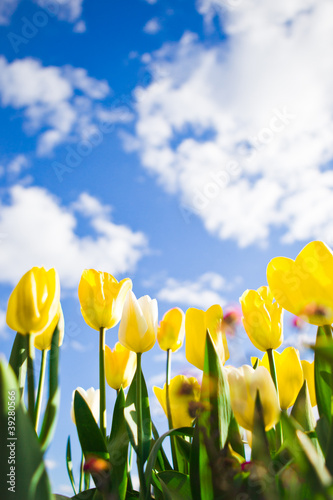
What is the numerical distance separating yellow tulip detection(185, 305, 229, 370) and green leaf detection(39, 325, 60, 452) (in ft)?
1.51

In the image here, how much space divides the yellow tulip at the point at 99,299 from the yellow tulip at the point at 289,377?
1.59 feet

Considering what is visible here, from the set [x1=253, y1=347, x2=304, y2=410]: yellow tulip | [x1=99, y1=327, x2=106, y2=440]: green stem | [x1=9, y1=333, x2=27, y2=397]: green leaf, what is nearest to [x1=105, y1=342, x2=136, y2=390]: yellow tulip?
[x1=99, y1=327, x2=106, y2=440]: green stem

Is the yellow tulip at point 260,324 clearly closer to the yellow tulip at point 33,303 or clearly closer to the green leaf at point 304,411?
the green leaf at point 304,411

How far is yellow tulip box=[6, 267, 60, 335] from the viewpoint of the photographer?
0.87 metres

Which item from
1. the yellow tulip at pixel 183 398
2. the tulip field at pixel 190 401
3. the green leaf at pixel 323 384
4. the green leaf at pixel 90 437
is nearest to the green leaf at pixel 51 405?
the tulip field at pixel 190 401

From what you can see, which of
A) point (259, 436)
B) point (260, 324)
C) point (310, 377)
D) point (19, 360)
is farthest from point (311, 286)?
point (19, 360)

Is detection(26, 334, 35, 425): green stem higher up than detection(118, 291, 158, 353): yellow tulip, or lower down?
lower down

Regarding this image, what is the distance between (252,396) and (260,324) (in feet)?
1.00

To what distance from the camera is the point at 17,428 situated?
1.95 feet

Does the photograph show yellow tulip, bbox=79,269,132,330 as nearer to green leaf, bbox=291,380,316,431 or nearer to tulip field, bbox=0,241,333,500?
tulip field, bbox=0,241,333,500

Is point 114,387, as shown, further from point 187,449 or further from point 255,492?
point 255,492

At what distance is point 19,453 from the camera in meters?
0.60

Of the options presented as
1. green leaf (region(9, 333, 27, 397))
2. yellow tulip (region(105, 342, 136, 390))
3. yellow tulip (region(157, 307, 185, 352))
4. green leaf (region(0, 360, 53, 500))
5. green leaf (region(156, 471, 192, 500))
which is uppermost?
yellow tulip (region(157, 307, 185, 352))

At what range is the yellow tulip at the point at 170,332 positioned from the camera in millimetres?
1413
